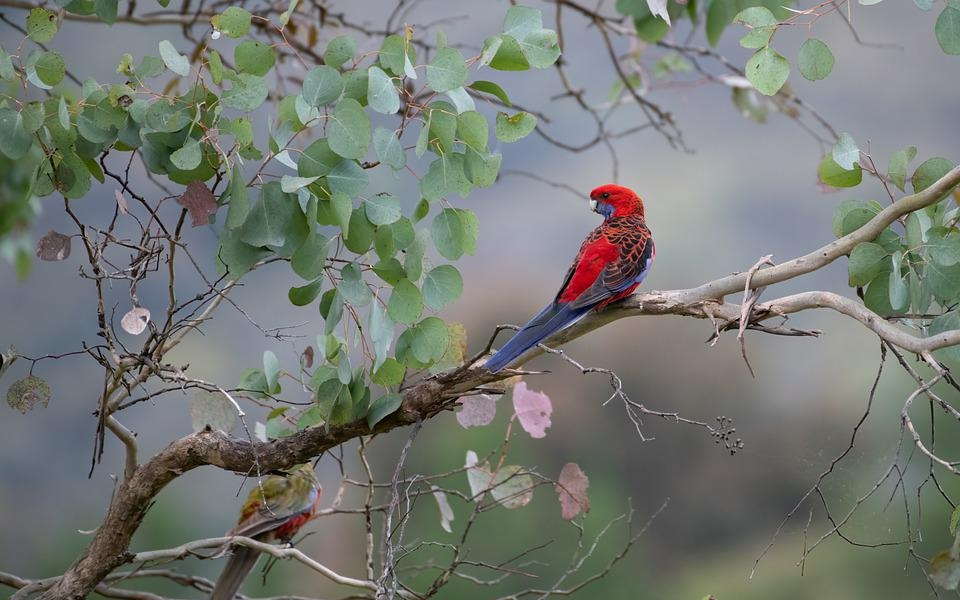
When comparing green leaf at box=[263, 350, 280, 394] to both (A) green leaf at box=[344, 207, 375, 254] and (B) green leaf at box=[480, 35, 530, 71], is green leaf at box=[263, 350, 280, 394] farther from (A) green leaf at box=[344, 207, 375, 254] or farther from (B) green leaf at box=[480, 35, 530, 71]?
(B) green leaf at box=[480, 35, 530, 71]

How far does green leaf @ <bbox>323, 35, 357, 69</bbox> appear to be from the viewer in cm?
122

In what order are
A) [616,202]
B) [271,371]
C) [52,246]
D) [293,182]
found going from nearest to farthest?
[293,182] < [52,246] < [271,371] < [616,202]

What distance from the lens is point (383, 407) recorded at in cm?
135

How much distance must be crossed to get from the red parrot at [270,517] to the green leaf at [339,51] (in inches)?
30.9

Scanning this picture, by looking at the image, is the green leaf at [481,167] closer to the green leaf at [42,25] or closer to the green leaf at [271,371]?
the green leaf at [271,371]

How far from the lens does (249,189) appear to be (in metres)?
1.22

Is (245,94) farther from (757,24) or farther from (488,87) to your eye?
(757,24)

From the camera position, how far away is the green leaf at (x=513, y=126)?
1.23 metres

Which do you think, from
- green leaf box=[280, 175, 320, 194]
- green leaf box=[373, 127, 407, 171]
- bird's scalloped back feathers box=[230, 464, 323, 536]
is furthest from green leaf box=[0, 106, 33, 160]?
bird's scalloped back feathers box=[230, 464, 323, 536]

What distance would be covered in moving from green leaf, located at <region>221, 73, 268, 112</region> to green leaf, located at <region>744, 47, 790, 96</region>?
634 mm

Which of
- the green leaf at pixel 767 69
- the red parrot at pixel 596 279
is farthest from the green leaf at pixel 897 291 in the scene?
the red parrot at pixel 596 279

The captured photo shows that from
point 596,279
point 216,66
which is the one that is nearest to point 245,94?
point 216,66

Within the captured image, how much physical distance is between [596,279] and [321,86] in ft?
1.91

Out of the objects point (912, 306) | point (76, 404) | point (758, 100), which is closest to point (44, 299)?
point (76, 404)
